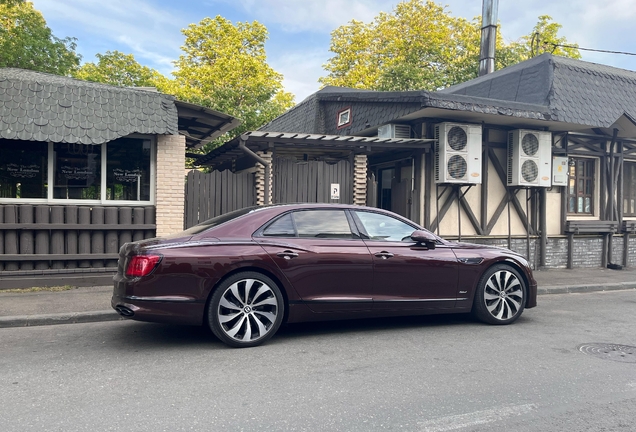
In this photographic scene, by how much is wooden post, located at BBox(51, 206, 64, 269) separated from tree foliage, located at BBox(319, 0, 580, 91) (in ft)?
81.9

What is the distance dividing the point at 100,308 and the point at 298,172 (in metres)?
4.76

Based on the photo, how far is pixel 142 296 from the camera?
5.09 meters

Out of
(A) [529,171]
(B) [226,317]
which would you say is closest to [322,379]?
(B) [226,317]

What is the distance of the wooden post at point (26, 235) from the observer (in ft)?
28.2

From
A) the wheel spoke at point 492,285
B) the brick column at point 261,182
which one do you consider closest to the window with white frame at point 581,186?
the brick column at point 261,182

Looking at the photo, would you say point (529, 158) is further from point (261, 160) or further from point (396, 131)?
point (261, 160)

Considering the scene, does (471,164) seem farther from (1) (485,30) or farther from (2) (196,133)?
(1) (485,30)

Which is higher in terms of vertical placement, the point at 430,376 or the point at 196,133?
the point at 196,133

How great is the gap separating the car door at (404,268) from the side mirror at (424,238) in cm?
5

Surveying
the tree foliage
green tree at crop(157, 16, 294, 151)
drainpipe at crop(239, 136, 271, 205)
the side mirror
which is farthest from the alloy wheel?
the tree foliage

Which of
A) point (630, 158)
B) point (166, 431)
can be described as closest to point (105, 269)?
point (166, 431)

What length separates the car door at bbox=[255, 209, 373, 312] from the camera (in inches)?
219

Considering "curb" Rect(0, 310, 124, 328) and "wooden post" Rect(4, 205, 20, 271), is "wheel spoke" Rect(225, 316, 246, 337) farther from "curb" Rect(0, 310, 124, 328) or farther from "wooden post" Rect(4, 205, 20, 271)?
"wooden post" Rect(4, 205, 20, 271)

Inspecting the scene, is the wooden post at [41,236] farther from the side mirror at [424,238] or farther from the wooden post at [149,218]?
the side mirror at [424,238]
